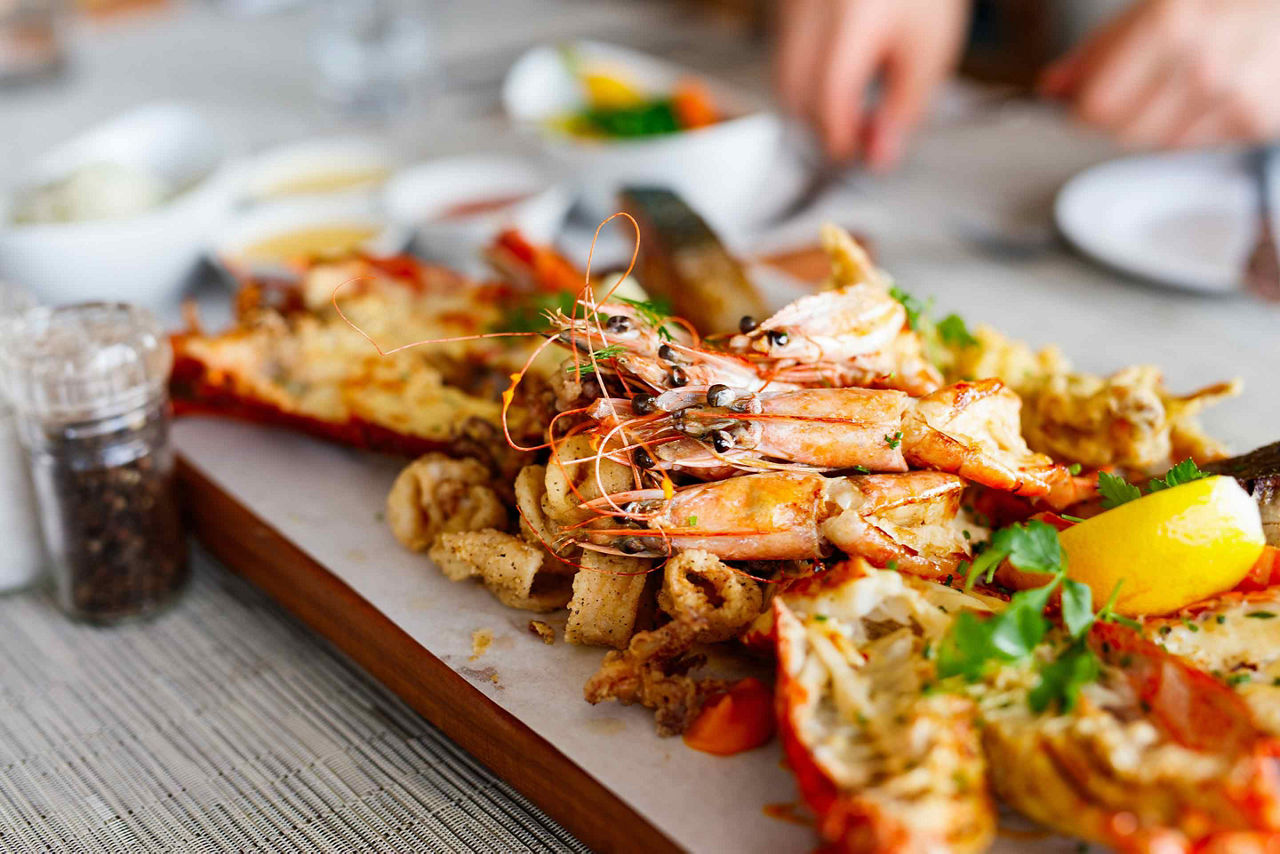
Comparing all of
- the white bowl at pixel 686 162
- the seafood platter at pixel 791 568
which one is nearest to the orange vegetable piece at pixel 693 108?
the white bowl at pixel 686 162

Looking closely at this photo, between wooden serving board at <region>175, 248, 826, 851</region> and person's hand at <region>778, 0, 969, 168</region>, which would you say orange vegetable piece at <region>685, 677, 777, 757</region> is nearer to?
wooden serving board at <region>175, 248, 826, 851</region>

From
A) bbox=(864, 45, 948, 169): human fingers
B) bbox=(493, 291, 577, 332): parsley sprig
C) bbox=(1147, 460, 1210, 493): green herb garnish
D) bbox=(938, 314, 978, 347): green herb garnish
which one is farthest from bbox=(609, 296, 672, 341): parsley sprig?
bbox=(864, 45, 948, 169): human fingers

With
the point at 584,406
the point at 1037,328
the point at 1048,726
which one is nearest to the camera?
the point at 1048,726

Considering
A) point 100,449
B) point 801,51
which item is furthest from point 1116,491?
point 801,51

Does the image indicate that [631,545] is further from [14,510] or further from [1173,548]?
[14,510]

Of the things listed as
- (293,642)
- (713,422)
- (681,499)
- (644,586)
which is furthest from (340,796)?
(713,422)

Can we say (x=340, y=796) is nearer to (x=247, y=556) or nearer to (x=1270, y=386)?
(x=247, y=556)

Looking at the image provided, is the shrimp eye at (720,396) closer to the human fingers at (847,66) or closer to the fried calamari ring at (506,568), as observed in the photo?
the fried calamari ring at (506,568)
